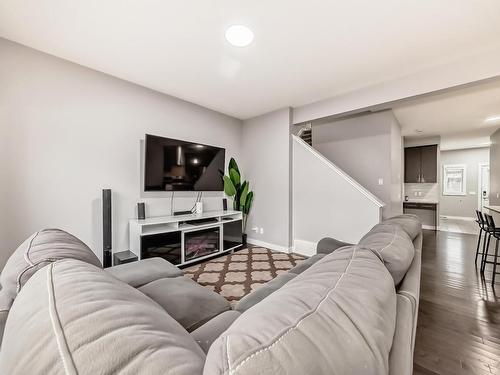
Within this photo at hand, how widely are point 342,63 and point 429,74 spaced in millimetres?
1060

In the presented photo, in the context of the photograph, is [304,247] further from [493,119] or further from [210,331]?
[493,119]

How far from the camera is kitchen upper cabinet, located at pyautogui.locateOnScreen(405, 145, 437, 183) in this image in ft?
19.1

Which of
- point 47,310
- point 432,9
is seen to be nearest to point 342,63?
point 432,9

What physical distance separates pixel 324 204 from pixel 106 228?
2.98 m

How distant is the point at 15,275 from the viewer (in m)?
0.78

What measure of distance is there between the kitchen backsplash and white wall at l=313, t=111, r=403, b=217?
2741 mm

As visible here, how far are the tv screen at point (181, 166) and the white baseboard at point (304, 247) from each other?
1.64 m

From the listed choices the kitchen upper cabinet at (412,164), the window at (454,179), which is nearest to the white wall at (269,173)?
the kitchen upper cabinet at (412,164)

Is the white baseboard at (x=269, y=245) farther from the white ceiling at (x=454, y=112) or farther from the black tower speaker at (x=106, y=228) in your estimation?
the white ceiling at (x=454, y=112)

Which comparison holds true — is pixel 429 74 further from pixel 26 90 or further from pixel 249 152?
pixel 26 90

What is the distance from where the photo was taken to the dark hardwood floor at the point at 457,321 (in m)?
1.41

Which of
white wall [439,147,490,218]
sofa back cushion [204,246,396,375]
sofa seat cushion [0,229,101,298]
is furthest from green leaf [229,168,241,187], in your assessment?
white wall [439,147,490,218]

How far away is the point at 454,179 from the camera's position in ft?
24.3

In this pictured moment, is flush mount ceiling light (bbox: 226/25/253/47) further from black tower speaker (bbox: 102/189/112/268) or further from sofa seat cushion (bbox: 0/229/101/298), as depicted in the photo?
black tower speaker (bbox: 102/189/112/268)
